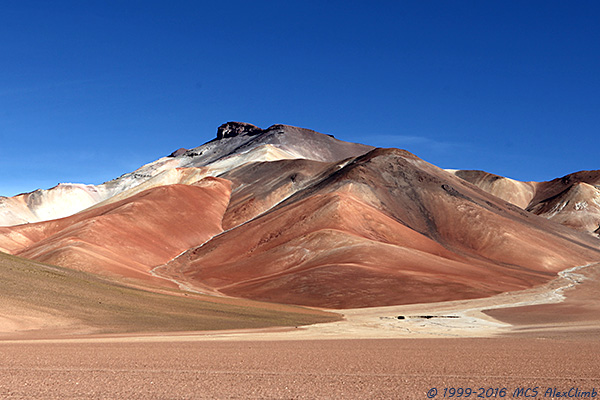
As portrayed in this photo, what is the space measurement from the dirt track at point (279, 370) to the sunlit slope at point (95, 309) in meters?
12.4

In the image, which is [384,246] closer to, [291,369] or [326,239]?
[326,239]

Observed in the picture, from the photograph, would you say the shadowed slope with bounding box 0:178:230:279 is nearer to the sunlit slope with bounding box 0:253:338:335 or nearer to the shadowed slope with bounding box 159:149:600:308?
the shadowed slope with bounding box 159:149:600:308

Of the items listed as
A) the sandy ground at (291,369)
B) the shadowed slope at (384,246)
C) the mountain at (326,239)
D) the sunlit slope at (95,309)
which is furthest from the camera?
the mountain at (326,239)

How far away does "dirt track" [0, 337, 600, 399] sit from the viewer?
15406mm

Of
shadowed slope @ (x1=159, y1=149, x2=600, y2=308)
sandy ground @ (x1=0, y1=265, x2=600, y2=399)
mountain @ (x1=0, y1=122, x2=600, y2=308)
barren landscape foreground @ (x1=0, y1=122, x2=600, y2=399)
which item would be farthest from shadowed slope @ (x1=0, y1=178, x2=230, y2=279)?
sandy ground @ (x1=0, y1=265, x2=600, y2=399)

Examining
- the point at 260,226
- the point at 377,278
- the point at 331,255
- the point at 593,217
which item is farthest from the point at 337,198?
the point at 593,217

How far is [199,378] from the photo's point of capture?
17.3m

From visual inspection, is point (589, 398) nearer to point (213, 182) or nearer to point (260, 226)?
point (260, 226)

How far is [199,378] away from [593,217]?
203 metres

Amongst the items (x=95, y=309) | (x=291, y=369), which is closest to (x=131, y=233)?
(x=95, y=309)

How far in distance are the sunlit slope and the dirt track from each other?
12358mm

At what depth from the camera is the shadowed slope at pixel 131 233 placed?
8625cm

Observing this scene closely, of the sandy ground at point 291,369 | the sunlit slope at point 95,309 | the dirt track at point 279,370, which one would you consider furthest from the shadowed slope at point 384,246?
the dirt track at point 279,370

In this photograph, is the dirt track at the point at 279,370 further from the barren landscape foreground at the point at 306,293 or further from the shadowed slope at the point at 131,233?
the shadowed slope at the point at 131,233
